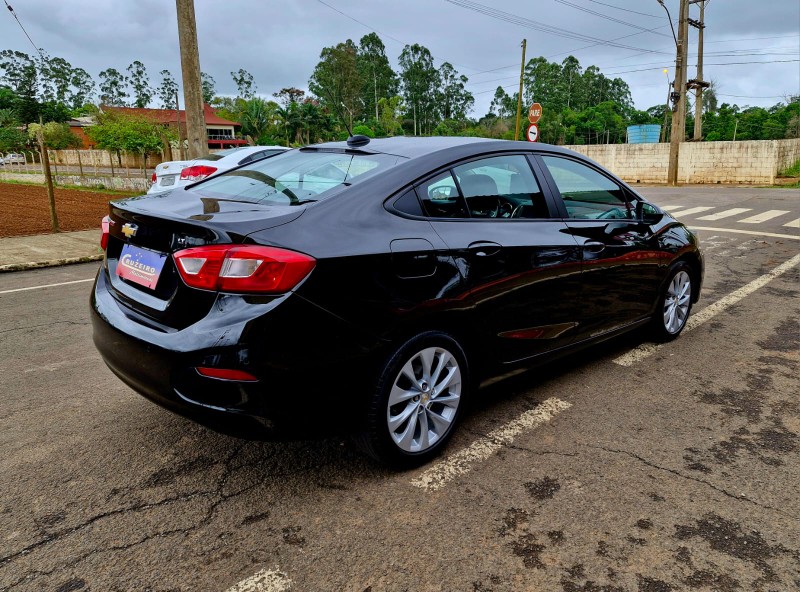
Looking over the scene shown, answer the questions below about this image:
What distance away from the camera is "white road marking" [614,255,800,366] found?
4359 mm

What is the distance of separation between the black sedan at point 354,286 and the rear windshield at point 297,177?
15 mm

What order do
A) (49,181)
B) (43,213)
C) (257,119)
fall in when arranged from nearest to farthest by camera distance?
(49,181), (43,213), (257,119)

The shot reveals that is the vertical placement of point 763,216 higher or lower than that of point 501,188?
lower

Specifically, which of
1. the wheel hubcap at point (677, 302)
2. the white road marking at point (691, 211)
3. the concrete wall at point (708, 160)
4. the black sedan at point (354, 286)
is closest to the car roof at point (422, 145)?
the black sedan at point (354, 286)

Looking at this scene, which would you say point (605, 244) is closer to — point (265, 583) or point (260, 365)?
point (260, 365)

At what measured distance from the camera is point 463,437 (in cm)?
310

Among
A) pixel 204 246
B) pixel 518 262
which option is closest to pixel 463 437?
pixel 518 262

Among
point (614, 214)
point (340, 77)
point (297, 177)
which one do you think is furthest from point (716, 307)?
point (340, 77)

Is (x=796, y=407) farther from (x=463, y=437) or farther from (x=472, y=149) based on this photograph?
(x=472, y=149)

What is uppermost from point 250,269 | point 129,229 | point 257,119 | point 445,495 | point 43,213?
point 257,119

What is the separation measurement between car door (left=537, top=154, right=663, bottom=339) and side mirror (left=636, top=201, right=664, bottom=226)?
0.05m

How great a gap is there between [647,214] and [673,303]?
82 centimetres

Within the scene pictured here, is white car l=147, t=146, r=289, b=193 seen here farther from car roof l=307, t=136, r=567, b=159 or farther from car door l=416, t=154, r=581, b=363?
car door l=416, t=154, r=581, b=363

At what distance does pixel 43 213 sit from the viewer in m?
14.6
